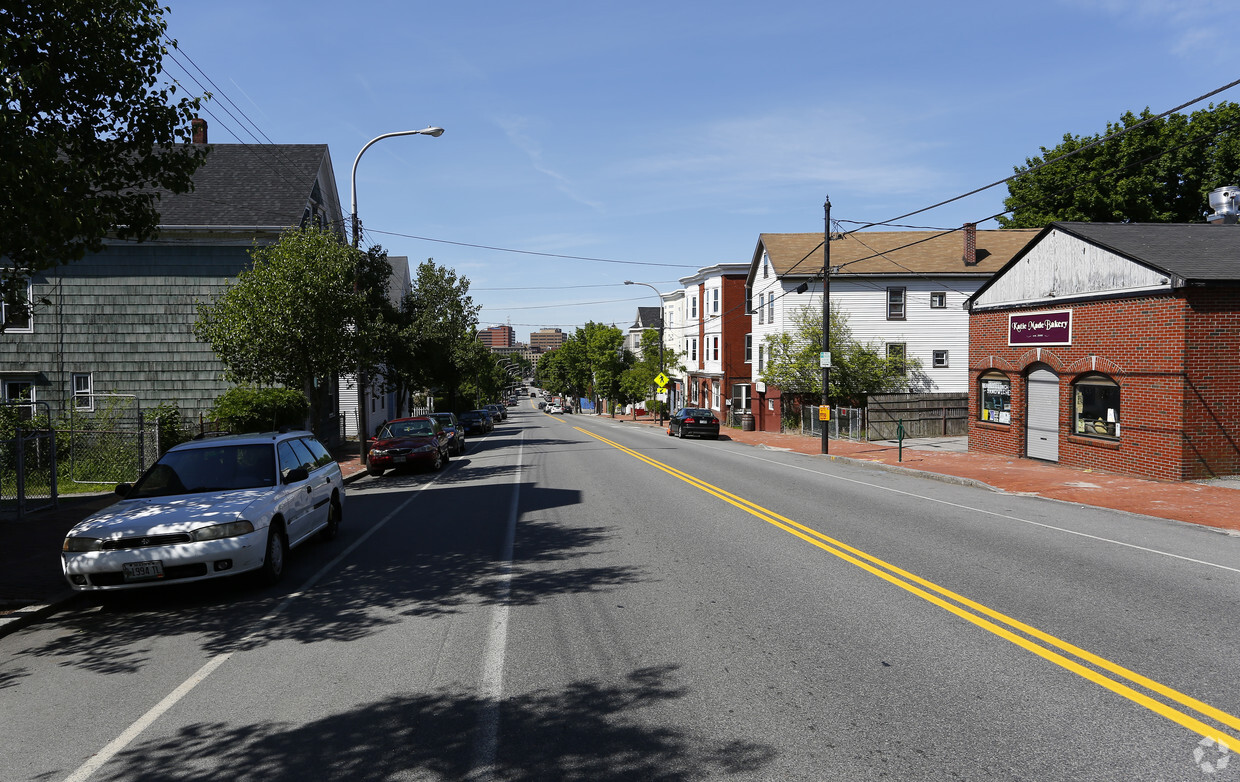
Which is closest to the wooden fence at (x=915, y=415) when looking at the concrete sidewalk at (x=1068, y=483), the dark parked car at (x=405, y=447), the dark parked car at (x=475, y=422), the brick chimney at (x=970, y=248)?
the concrete sidewalk at (x=1068, y=483)

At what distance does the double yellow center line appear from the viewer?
4.68 m

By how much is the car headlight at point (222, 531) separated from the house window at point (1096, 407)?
18.3 m

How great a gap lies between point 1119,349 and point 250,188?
25820mm

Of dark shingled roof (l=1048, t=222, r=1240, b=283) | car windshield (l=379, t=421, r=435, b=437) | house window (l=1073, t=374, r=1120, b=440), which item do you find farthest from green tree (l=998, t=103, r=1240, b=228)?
car windshield (l=379, t=421, r=435, b=437)

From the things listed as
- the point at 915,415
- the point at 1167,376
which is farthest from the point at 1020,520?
the point at 915,415

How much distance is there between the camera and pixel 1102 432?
62.3ft

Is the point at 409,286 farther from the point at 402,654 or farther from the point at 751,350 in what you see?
the point at 402,654

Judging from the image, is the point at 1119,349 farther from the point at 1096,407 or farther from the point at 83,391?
the point at 83,391

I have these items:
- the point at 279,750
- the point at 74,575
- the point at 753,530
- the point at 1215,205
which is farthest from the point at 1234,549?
the point at 1215,205

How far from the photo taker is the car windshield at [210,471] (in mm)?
8805

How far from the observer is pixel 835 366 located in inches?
1441

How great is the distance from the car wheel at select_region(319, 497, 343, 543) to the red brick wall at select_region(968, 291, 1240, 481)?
16.4m

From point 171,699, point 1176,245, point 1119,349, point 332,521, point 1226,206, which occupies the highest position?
point 1226,206

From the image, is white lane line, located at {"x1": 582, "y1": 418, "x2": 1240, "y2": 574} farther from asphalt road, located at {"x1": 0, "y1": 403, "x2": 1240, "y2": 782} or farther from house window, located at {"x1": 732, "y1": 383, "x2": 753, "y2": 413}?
house window, located at {"x1": 732, "y1": 383, "x2": 753, "y2": 413}
